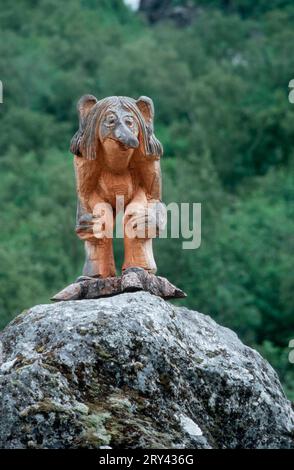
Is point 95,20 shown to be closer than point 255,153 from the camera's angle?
No

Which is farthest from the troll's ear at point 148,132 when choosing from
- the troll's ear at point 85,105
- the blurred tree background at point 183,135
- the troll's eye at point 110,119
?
the blurred tree background at point 183,135

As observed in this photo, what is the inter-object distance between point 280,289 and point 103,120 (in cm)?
3898

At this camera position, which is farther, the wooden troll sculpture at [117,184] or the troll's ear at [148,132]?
the troll's ear at [148,132]

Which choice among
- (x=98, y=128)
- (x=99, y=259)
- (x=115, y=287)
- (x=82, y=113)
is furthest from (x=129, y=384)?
(x=82, y=113)

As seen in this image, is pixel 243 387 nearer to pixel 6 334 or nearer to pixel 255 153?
pixel 6 334

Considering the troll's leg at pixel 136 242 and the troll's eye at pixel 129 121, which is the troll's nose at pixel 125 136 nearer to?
the troll's eye at pixel 129 121

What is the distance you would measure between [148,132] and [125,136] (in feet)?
1.44

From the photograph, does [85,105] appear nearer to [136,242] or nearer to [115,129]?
[115,129]

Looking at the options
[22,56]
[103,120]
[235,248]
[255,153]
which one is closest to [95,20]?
[22,56]

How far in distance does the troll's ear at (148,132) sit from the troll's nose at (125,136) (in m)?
0.26

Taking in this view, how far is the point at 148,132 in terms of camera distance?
20031 mm

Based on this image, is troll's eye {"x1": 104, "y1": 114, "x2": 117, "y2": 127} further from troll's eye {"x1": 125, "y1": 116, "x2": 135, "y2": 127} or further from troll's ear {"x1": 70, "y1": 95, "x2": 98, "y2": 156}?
troll's ear {"x1": 70, "y1": 95, "x2": 98, "y2": 156}

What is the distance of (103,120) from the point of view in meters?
19.9

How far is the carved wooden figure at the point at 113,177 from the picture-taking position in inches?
784
